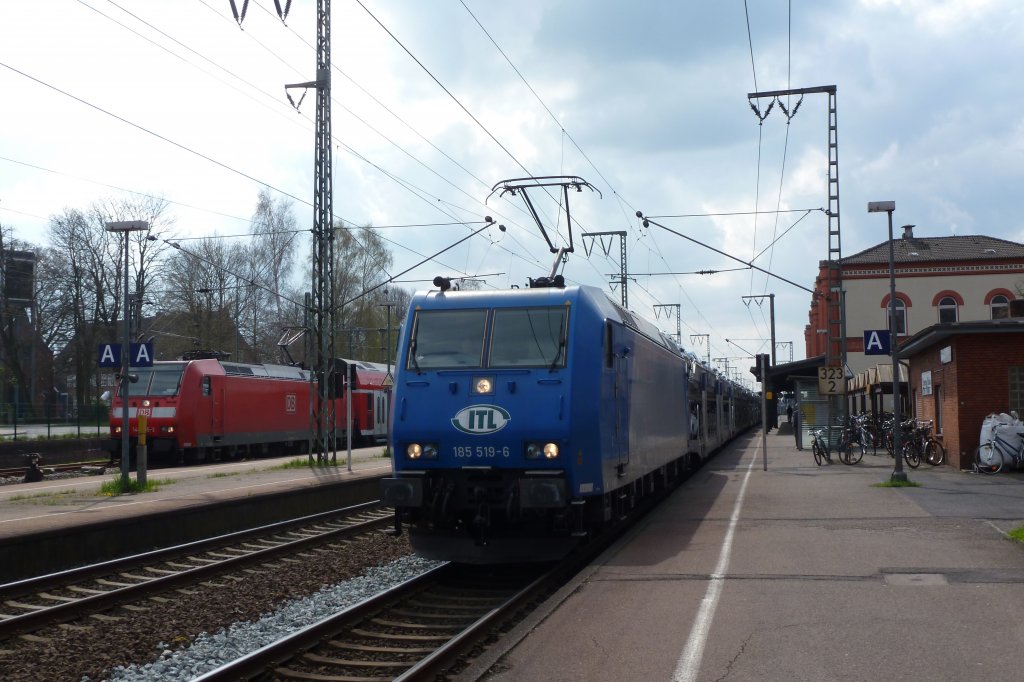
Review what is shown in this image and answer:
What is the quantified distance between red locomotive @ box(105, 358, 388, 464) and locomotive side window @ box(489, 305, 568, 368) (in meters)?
14.4

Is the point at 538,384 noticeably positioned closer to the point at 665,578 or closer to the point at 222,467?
the point at 665,578

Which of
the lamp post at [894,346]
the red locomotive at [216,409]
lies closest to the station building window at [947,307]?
the red locomotive at [216,409]

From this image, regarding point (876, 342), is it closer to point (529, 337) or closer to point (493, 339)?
point (529, 337)

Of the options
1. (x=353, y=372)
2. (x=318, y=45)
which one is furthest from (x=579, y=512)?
(x=318, y=45)

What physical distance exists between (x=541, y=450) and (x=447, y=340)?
1.83 meters

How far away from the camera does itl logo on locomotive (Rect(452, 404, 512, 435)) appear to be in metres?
10.7

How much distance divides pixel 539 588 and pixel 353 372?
16.0m

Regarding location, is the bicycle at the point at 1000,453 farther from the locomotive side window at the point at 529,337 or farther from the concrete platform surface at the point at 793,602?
the locomotive side window at the point at 529,337

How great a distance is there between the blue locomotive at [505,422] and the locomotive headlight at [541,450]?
1 cm

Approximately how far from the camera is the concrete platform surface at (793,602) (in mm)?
6719

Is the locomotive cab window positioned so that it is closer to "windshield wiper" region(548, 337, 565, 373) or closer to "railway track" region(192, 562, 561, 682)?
"railway track" region(192, 562, 561, 682)

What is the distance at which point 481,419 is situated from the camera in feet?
35.3

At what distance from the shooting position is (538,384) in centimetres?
1081

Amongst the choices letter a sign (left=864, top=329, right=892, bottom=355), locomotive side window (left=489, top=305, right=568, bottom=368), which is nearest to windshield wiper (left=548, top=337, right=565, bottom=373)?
locomotive side window (left=489, top=305, right=568, bottom=368)
